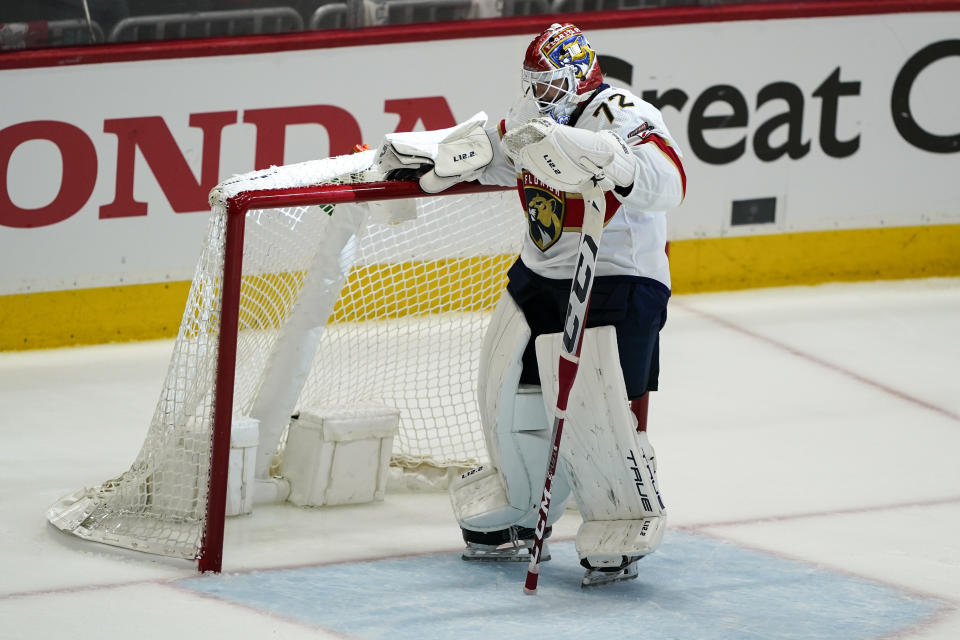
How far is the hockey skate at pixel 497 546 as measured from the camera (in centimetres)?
412

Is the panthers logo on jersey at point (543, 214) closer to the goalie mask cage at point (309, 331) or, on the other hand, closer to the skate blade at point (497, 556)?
the goalie mask cage at point (309, 331)

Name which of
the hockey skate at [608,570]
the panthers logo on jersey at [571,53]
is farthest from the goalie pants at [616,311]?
the panthers logo on jersey at [571,53]

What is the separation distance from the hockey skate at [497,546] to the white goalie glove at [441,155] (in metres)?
0.80

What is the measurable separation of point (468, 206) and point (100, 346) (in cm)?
145

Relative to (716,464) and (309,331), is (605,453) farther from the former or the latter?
(716,464)

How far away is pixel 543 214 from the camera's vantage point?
392cm

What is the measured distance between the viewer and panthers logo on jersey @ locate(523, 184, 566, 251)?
3.88 meters

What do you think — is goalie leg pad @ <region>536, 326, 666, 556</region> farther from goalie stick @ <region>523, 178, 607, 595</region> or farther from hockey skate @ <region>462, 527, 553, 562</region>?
hockey skate @ <region>462, 527, 553, 562</region>

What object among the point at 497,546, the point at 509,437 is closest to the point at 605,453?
the point at 509,437

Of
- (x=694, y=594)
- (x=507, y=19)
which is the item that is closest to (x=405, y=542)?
(x=694, y=594)

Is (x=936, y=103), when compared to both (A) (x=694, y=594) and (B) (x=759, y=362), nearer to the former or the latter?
(B) (x=759, y=362)

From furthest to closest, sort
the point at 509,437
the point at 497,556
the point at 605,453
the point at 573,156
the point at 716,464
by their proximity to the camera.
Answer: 1. the point at 716,464
2. the point at 497,556
3. the point at 509,437
4. the point at 605,453
5. the point at 573,156

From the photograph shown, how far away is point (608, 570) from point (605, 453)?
0.91 ft

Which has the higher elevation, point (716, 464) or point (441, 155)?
point (441, 155)
